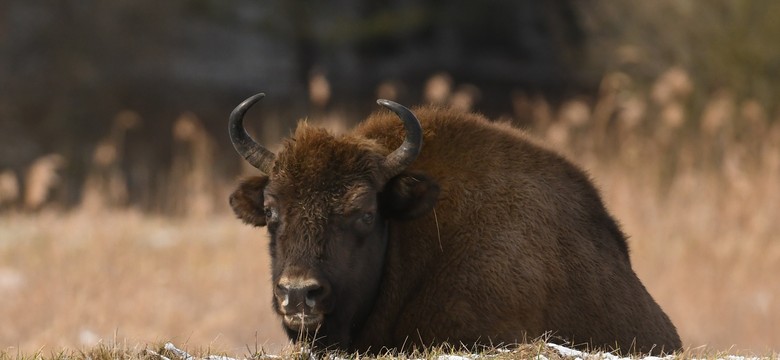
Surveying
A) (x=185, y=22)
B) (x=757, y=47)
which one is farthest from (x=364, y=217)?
(x=185, y=22)

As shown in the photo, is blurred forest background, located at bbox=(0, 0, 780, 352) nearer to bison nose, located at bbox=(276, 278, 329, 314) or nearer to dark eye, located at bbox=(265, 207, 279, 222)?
bison nose, located at bbox=(276, 278, 329, 314)

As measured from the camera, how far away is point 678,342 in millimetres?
8062

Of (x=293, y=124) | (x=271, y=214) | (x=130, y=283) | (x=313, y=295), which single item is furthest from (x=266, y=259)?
(x=293, y=124)

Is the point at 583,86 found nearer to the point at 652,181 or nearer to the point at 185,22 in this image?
the point at 185,22

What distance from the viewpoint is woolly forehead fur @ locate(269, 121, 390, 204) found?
711 centimetres

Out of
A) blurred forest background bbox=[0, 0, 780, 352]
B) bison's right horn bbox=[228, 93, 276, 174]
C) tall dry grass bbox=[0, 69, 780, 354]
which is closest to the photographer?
bison's right horn bbox=[228, 93, 276, 174]

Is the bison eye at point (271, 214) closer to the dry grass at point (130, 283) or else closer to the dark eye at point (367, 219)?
the dark eye at point (367, 219)

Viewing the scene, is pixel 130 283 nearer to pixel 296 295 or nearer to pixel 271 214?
pixel 271 214

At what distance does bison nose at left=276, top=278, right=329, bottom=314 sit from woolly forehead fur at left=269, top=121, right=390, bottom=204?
59cm

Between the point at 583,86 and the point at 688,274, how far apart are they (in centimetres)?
1742

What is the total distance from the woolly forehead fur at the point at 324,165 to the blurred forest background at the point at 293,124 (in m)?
0.89

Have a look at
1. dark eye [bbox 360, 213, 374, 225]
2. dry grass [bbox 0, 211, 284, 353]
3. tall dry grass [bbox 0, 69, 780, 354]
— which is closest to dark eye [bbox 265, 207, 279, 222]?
dark eye [bbox 360, 213, 374, 225]

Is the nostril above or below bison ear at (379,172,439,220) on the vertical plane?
below

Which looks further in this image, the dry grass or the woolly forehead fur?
the dry grass
